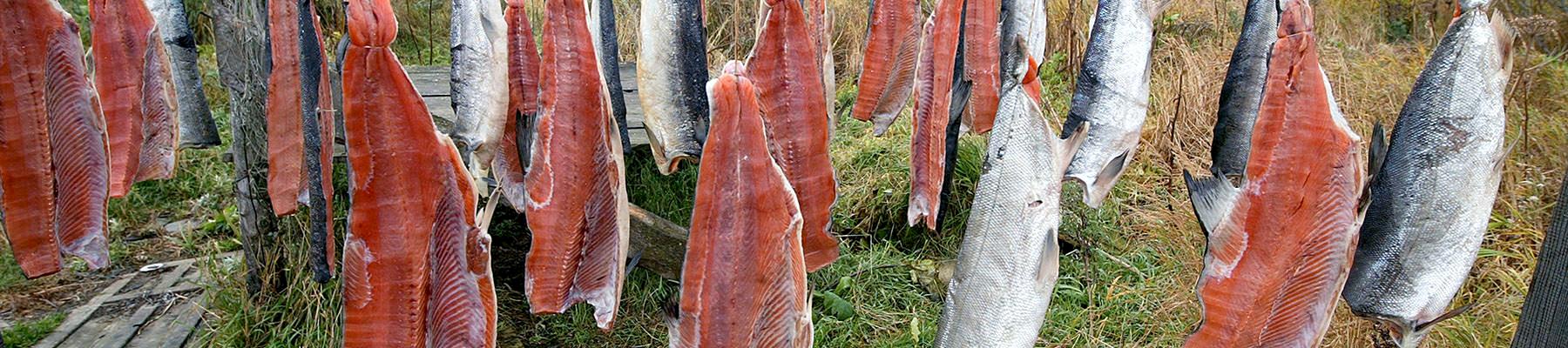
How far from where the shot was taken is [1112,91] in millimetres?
2213

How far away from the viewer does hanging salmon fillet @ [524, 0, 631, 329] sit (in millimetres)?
1787

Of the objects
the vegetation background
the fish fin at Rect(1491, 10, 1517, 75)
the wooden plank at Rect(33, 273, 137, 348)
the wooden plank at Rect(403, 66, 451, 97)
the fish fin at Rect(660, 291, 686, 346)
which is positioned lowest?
the wooden plank at Rect(33, 273, 137, 348)

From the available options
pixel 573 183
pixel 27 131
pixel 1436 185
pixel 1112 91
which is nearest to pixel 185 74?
pixel 27 131

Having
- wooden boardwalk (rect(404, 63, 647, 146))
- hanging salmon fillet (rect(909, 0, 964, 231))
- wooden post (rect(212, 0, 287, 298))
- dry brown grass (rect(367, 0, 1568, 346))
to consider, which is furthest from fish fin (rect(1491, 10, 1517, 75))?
wooden post (rect(212, 0, 287, 298))

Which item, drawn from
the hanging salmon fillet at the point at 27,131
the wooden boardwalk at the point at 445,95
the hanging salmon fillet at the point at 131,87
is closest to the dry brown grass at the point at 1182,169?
the wooden boardwalk at the point at 445,95

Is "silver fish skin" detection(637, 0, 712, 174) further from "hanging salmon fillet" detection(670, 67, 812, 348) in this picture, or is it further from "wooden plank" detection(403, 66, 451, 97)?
"wooden plank" detection(403, 66, 451, 97)

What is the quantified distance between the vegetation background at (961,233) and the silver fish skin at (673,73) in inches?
48.4

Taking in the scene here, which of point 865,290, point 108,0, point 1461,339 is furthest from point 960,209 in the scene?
point 108,0

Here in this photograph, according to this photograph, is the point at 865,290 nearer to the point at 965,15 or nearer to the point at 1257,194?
the point at 965,15

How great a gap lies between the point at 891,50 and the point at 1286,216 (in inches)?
42.6

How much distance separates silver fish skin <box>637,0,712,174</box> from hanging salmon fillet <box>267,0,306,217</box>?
27.4 inches

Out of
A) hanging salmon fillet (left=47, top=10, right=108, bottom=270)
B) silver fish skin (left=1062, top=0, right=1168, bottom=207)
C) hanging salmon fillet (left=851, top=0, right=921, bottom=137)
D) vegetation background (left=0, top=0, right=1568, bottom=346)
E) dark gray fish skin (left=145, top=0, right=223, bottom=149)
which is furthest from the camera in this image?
vegetation background (left=0, top=0, right=1568, bottom=346)

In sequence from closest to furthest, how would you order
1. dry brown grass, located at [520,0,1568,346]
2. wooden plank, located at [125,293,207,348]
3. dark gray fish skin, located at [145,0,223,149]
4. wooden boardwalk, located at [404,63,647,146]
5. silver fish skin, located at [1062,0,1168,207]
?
silver fish skin, located at [1062,0,1168,207] → dark gray fish skin, located at [145,0,223,149] → wooden boardwalk, located at [404,63,647,146] → dry brown grass, located at [520,0,1568,346] → wooden plank, located at [125,293,207,348]

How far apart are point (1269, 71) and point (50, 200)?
2.29 metres
